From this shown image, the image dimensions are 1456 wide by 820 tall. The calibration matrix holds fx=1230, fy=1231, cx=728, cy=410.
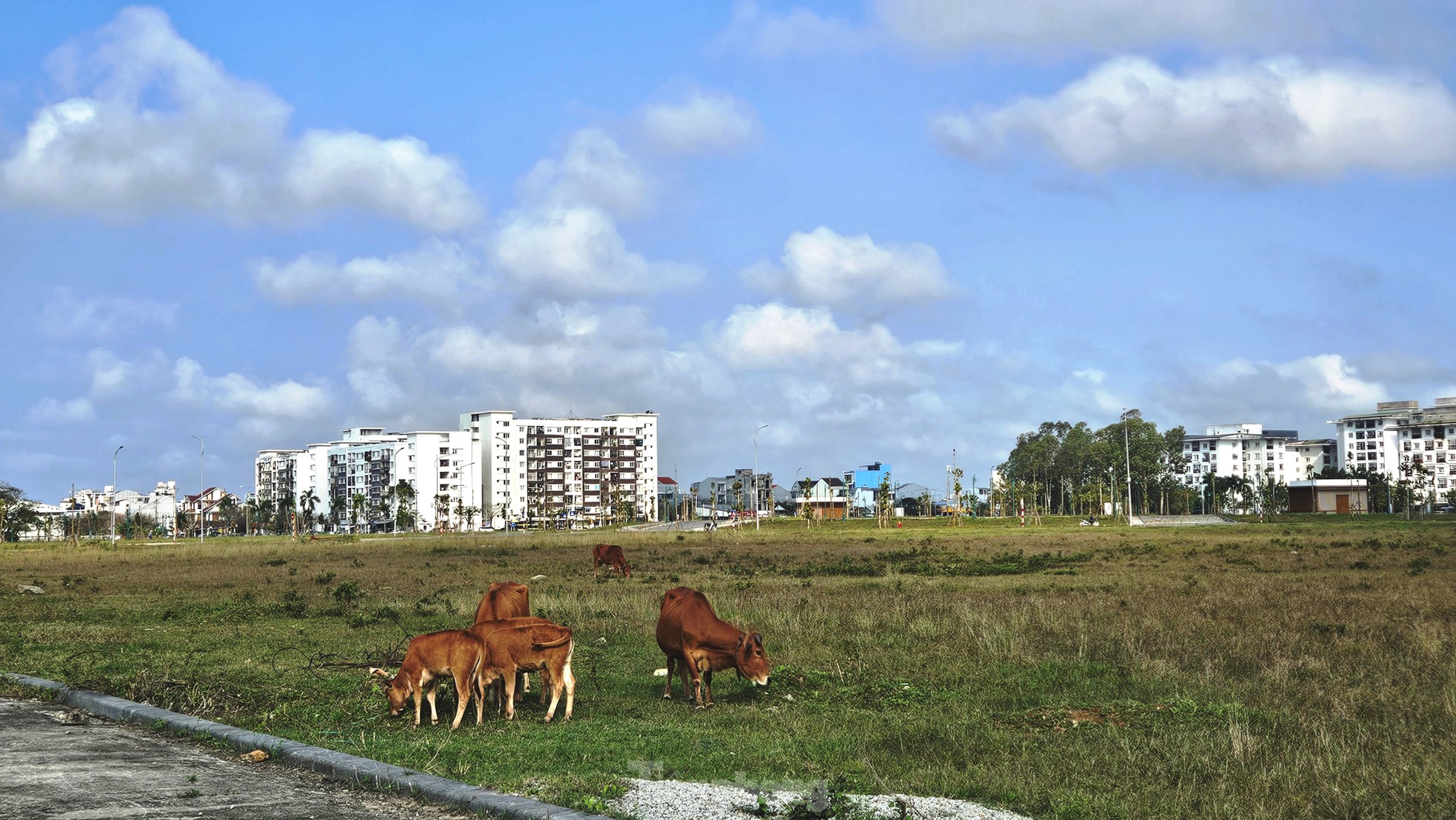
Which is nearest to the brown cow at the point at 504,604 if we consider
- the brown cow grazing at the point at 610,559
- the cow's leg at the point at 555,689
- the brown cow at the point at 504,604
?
the brown cow at the point at 504,604

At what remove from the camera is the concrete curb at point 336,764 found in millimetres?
9289

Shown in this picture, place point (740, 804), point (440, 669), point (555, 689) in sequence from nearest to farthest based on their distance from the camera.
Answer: point (740, 804) → point (440, 669) → point (555, 689)

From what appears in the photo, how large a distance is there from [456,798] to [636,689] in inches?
295

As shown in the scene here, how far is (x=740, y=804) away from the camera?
31.4ft

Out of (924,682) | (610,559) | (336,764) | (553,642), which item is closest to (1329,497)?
(610,559)

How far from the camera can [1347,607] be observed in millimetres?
27219

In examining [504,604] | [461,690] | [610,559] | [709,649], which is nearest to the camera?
[461,690]

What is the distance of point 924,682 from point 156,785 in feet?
34.1

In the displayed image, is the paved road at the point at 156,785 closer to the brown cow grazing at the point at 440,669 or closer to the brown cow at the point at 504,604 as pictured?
the brown cow grazing at the point at 440,669

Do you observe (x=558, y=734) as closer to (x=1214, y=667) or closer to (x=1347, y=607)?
(x=1214, y=667)

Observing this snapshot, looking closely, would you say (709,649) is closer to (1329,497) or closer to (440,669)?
(440,669)

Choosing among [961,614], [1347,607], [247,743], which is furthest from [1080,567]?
[247,743]

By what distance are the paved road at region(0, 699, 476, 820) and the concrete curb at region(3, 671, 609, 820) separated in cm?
13

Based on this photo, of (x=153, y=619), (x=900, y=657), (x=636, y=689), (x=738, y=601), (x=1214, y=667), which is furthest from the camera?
(x=738, y=601)
